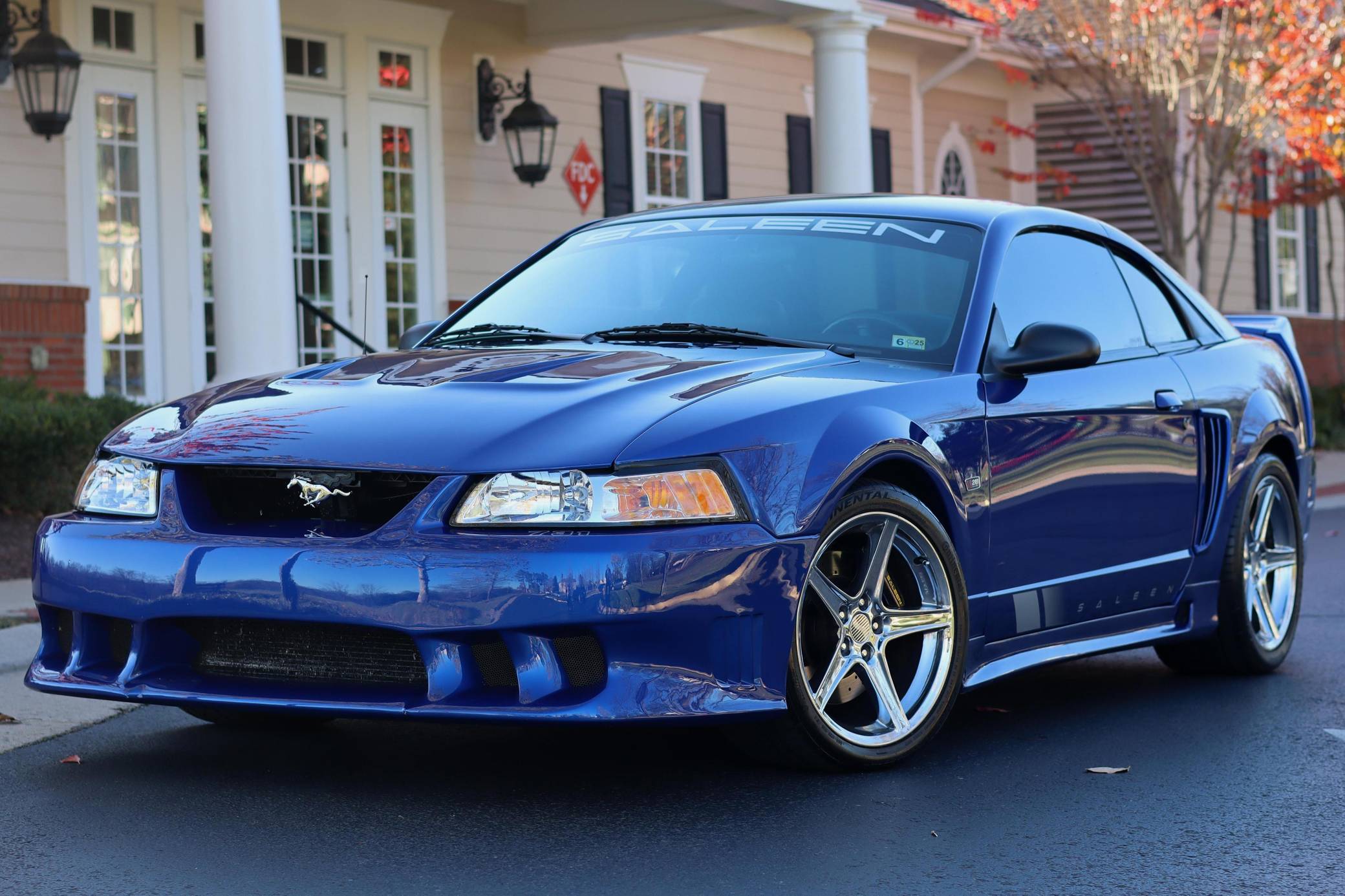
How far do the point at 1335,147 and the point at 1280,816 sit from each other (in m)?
17.5

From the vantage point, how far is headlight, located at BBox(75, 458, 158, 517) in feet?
15.1

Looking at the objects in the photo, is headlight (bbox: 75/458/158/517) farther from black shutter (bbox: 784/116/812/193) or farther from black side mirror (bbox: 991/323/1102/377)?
black shutter (bbox: 784/116/812/193)

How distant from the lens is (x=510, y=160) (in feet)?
54.5

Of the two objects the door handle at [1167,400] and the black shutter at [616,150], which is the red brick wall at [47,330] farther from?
the door handle at [1167,400]

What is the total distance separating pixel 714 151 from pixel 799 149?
1.46 meters

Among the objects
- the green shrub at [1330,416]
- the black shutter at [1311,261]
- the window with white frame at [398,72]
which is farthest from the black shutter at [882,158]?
the black shutter at [1311,261]

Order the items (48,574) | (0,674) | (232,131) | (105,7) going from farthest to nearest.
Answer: (105,7) → (232,131) → (0,674) → (48,574)

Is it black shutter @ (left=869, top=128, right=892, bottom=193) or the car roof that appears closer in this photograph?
the car roof

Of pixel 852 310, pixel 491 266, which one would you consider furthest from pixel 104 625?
pixel 491 266

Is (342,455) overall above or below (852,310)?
below

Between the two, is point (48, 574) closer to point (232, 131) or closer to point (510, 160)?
point (232, 131)

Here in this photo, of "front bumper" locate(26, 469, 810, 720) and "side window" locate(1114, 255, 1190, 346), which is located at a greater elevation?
"side window" locate(1114, 255, 1190, 346)

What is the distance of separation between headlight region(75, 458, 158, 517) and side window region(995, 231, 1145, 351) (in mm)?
2358

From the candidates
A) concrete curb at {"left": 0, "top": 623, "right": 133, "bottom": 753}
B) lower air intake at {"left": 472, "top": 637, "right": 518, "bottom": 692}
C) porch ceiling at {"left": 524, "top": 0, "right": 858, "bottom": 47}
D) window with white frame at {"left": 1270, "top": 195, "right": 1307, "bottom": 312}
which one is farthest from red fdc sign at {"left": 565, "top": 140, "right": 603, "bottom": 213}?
lower air intake at {"left": 472, "top": 637, "right": 518, "bottom": 692}
